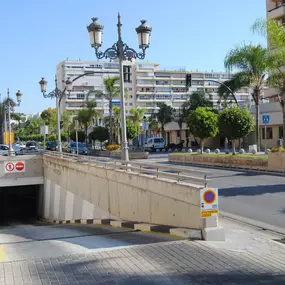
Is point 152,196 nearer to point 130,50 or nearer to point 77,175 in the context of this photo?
point 130,50

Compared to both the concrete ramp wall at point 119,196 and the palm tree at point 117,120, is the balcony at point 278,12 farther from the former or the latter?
the concrete ramp wall at point 119,196

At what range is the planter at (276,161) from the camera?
75.9 feet

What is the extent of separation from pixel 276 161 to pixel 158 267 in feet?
60.0

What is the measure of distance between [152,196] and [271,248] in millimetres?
3590

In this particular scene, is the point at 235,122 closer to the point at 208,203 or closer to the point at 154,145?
the point at 208,203

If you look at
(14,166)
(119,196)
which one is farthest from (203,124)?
(119,196)

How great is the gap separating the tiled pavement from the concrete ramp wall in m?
1.31

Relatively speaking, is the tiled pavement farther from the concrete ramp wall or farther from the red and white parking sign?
the red and white parking sign

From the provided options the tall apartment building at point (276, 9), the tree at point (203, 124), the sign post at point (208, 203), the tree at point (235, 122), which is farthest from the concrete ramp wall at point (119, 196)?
the tall apartment building at point (276, 9)

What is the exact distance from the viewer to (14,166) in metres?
30.8

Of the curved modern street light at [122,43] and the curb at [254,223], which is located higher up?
the curved modern street light at [122,43]

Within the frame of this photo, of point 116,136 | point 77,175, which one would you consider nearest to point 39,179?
point 77,175

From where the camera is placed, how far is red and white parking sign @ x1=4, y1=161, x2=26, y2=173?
30500mm

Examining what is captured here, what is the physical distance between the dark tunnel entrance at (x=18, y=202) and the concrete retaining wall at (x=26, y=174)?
166 inches
